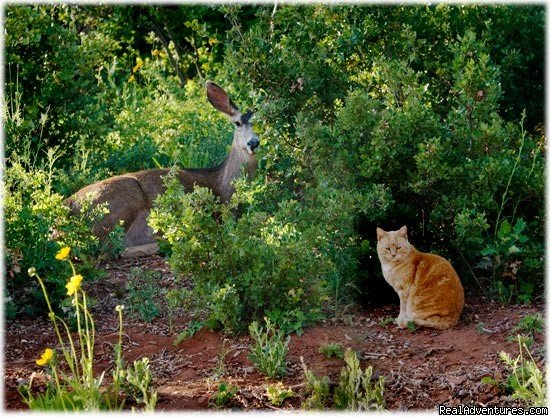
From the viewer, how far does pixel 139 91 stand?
1347cm

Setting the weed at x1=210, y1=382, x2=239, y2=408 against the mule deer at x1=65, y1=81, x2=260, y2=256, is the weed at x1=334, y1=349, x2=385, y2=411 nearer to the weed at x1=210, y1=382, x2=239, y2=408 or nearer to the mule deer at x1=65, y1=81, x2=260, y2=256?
the weed at x1=210, y1=382, x2=239, y2=408

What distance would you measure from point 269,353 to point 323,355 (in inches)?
14.2

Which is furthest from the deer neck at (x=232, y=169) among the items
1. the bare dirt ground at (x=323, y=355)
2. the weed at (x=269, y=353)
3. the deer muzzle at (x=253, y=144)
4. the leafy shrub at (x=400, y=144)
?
the weed at (x=269, y=353)

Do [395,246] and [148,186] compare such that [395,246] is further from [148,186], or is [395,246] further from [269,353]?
[148,186]

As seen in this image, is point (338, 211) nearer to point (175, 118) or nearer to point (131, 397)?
point (131, 397)

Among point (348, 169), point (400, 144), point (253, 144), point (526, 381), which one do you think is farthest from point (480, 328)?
point (253, 144)

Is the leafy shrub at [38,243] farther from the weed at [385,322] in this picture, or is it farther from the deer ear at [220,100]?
the deer ear at [220,100]

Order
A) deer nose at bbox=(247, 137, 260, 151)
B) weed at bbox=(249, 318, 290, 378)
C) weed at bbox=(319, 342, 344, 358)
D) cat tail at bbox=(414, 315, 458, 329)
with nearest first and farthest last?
weed at bbox=(249, 318, 290, 378) → weed at bbox=(319, 342, 344, 358) → cat tail at bbox=(414, 315, 458, 329) → deer nose at bbox=(247, 137, 260, 151)

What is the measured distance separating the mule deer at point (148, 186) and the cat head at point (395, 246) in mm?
2413

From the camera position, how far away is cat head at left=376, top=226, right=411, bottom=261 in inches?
258

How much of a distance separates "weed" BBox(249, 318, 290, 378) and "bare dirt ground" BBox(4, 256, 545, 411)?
56mm

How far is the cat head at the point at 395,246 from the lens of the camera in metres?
6.55

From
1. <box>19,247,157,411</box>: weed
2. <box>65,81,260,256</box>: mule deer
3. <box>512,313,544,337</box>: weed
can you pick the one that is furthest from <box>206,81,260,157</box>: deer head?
<box>19,247,157,411</box>: weed

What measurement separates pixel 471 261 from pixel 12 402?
127 inches
